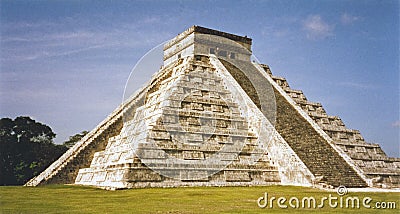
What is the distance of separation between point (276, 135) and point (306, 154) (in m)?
1.43

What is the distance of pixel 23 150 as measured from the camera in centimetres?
2377

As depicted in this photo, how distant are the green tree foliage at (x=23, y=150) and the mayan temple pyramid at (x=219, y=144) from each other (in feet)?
15.0

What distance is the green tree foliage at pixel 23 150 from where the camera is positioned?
2255cm

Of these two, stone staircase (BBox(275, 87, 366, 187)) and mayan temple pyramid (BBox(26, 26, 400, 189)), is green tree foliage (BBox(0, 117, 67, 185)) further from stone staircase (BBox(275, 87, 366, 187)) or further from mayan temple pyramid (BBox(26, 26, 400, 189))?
stone staircase (BBox(275, 87, 366, 187))

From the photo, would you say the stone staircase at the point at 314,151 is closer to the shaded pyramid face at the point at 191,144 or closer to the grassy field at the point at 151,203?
the shaded pyramid face at the point at 191,144

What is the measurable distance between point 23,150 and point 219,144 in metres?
12.9

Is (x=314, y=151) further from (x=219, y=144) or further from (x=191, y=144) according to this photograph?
(x=191, y=144)

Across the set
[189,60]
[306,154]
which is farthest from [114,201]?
[189,60]

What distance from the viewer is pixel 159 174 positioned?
14570 mm

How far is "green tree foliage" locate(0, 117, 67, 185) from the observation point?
74.0 ft

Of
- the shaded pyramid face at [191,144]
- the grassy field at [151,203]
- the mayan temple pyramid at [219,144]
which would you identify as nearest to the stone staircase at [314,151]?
the mayan temple pyramid at [219,144]
